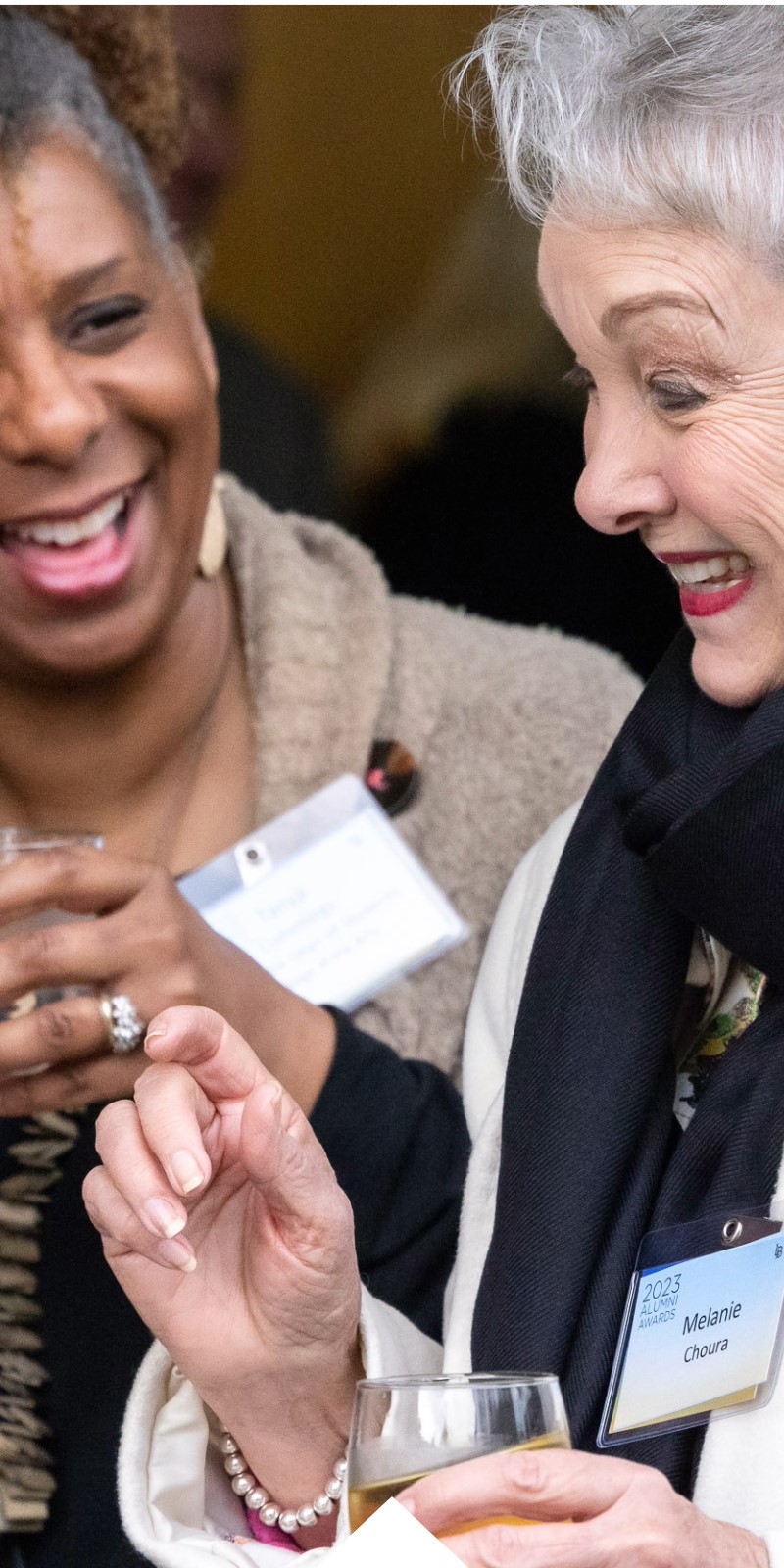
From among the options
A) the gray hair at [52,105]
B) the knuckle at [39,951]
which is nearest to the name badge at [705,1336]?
the knuckle at [39,951]

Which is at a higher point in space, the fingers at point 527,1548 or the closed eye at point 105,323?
the closed eye at point 105,323

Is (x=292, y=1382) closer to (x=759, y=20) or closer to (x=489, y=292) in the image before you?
(x=759, y=20)

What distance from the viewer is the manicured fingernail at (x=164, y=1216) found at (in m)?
0.99

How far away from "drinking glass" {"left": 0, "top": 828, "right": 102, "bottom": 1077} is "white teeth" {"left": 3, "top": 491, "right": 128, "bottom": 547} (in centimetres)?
34

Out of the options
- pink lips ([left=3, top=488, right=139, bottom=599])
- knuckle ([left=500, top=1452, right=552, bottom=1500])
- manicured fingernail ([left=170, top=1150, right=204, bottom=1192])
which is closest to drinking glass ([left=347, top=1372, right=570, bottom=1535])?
knuckle ([left=500, top=1452, right=552, bottom=1500])

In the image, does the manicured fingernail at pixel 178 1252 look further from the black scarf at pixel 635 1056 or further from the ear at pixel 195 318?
the ear at pixel 195 318

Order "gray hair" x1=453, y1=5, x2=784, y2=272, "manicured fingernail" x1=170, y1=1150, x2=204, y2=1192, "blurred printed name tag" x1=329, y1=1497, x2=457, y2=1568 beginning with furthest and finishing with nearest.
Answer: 1. "gray hair" x1=453, y1=5, x2=784, y2=272
2. "manicured fingernail" x1=170, y1=1150, x2=204, y2=1192
3. "blurred printed name tag" x1=329, y1=1497, x2=457, y2=1568

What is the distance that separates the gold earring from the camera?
72.7 inches

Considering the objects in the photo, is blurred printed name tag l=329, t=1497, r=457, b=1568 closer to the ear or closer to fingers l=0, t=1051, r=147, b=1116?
fingers l=0, t=1051, r=147, b=1116

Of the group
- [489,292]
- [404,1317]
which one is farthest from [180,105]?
[404,1317]

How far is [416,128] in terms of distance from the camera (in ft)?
6.24

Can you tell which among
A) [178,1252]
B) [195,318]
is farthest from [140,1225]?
[195,318]

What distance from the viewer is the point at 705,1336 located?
1141 mm

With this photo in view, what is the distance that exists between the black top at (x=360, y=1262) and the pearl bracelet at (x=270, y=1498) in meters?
0.19
